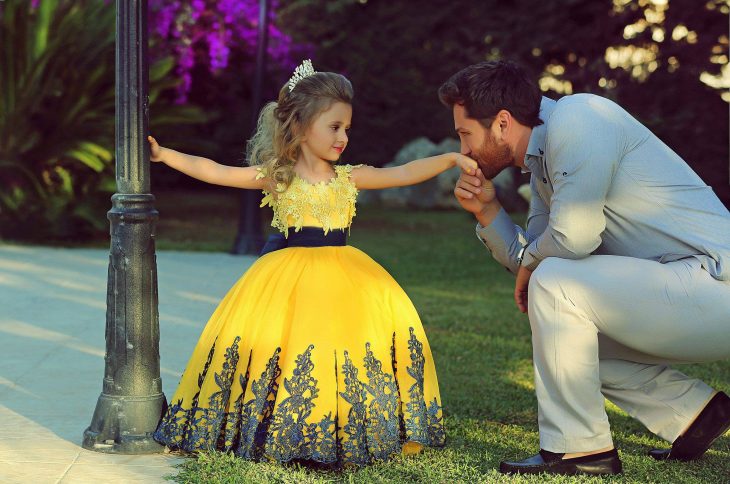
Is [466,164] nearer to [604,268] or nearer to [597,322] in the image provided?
[604,268]

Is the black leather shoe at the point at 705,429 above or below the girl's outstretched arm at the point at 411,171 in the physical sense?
below

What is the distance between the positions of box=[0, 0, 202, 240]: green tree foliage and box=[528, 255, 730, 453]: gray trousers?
712 cm

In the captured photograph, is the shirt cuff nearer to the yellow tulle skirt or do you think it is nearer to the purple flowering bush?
the yellow tulle skirt

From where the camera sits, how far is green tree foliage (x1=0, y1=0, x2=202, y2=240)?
10.3 metres

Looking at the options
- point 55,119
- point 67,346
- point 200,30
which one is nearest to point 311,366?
point 67,346

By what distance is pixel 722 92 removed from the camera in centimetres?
1744

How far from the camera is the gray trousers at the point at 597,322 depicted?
3766mm

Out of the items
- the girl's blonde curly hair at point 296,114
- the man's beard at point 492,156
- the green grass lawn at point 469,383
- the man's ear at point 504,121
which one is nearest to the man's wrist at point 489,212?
the man's beard at point 492,156

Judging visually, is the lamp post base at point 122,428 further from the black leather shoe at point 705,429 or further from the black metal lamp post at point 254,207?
the black metal lamp post at point 254,207

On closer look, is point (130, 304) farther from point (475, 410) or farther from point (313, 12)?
point (313, 12)

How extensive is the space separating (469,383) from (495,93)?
6.37ft

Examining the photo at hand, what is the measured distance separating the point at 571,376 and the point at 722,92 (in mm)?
14783

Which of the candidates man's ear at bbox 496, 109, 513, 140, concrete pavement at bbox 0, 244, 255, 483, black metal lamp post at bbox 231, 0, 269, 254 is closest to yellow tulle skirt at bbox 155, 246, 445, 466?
concrete pavement at bbox 0, 244, 255, 483

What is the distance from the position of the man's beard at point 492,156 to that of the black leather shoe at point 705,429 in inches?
45.2
